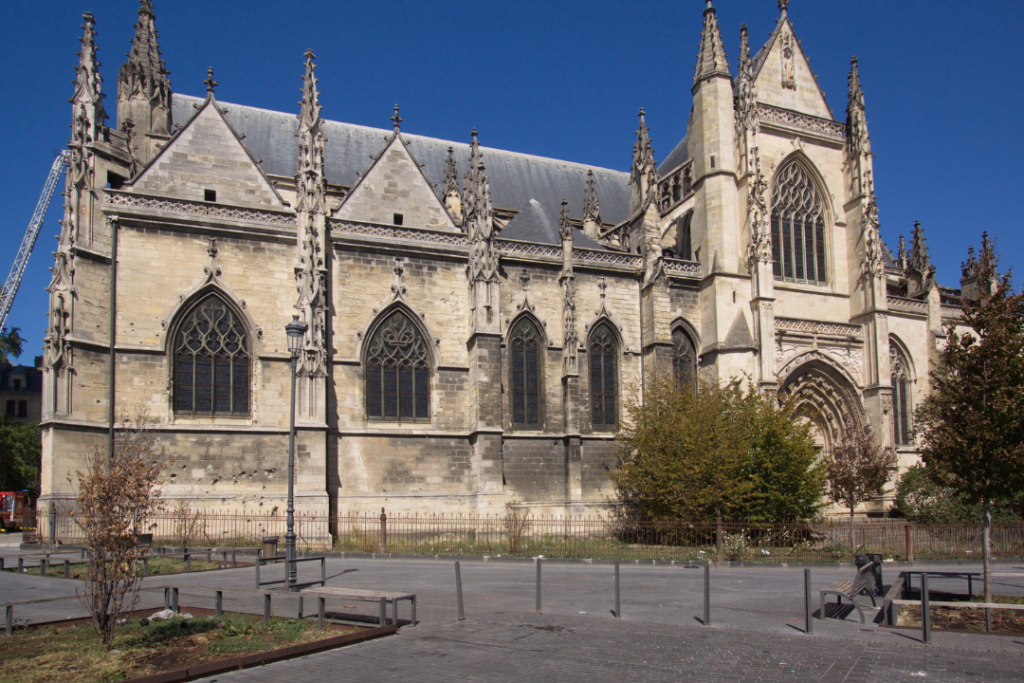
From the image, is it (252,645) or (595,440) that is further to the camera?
(595,440)

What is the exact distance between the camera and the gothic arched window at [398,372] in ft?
77.0

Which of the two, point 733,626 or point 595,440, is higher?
point 595,440

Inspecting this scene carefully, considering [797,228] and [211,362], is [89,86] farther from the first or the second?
[797,228]

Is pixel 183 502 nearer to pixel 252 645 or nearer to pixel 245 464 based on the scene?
pixel 245 464

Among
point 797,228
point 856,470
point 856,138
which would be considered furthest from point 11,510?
point 856,138

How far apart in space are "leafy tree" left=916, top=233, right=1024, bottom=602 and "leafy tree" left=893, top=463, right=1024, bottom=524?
11808 millimetres

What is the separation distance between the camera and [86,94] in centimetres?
2133

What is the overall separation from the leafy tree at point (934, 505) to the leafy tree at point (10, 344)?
48426mm

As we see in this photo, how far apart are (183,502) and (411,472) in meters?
6.07

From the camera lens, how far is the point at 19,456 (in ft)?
135

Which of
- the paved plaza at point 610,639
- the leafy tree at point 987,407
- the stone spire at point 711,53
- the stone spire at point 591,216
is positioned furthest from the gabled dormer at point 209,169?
the leafy tree at point 987,407

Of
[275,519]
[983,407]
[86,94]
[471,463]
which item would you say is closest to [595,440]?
[471,463]

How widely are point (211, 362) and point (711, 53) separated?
767 inches

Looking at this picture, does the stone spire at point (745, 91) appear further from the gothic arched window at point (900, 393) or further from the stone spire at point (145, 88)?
the stone spire at point (145, 88)
